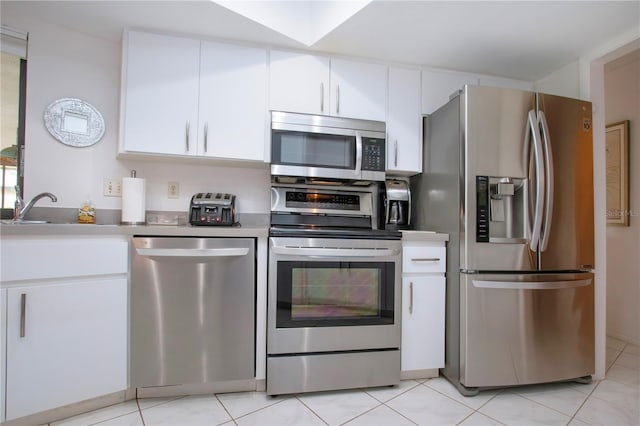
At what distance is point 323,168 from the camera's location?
194 cm

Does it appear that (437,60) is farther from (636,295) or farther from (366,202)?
(636,295)

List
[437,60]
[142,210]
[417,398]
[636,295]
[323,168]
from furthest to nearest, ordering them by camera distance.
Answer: [636,295] → [437,60] → [323,168] → [142,210] → [417,398]

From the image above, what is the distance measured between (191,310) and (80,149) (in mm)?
1297

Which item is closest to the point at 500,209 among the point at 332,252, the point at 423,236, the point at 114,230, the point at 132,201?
the point at 423,236

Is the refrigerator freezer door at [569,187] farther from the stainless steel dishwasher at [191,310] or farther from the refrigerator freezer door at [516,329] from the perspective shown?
the stainless steel dishwasher at [191,310]

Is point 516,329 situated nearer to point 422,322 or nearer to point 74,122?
point 422,322

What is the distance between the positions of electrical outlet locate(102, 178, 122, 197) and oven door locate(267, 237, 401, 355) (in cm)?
115

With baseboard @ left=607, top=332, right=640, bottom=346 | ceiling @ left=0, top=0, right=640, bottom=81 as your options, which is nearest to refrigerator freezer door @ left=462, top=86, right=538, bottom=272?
ceiling @ left=0, top=0, right=640, bottom=81

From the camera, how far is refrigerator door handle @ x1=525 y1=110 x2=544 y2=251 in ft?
5.55

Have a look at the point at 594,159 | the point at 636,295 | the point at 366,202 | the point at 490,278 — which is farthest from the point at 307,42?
the point at 636,295

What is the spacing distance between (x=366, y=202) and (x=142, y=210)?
1476 mm

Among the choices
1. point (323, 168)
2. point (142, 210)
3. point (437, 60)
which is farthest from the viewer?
point (437, 60)

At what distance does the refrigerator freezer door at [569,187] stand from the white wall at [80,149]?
2.06m

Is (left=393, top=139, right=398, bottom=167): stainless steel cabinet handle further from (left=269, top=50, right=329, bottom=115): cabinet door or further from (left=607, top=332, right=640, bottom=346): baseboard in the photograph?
(left=607, top=332, right=640, bottom=346): baseboard
